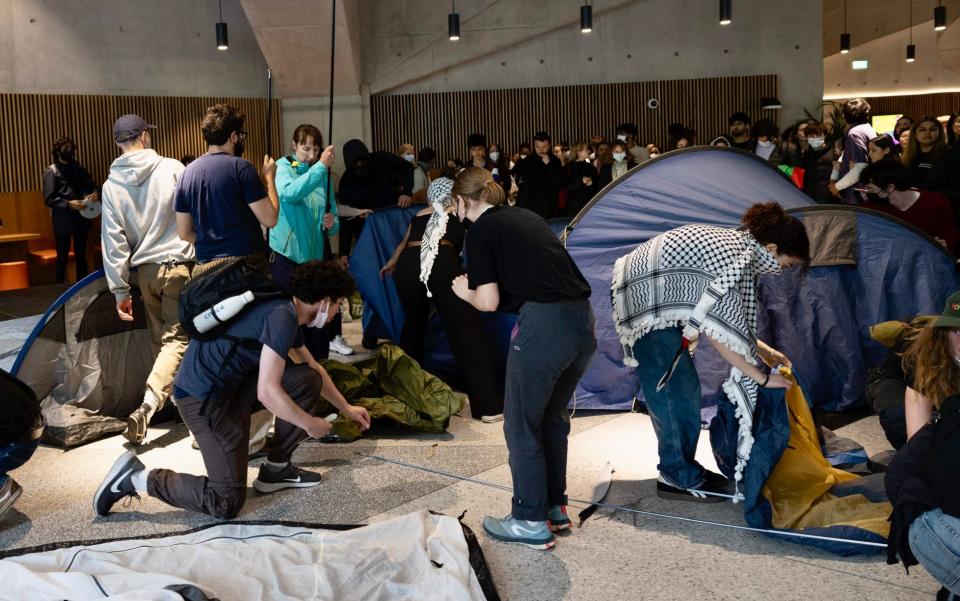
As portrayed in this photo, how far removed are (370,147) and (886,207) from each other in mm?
7572

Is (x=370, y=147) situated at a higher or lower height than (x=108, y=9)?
lower

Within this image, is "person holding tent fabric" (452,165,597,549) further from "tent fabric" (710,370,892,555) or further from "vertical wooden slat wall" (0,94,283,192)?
"vertical wooden slat wall" (0,94,283,192)

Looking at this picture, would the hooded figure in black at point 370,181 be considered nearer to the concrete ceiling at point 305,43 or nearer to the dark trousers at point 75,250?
the concrete ceiling at point 305,43

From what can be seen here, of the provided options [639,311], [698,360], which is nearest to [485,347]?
[698,360]

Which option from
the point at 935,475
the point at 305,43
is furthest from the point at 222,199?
the point at 305,43

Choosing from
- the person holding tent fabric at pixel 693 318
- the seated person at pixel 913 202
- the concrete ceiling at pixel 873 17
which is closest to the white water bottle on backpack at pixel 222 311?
the person holding tent fabric at pixel 693 318

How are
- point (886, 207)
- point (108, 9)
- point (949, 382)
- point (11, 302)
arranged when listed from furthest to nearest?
point (108, 9)
point (11, 302)
point (886, 207)
point (949, 382)

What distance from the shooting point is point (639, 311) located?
3.56m

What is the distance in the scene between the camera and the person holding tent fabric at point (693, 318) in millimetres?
3357

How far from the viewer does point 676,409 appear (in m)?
3.60

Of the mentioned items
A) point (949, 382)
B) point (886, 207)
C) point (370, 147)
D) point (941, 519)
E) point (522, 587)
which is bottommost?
point (522, 587)

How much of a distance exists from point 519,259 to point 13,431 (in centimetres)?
185

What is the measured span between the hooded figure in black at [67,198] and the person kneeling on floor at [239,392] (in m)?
6.03

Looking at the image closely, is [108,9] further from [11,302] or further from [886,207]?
[886,207]
